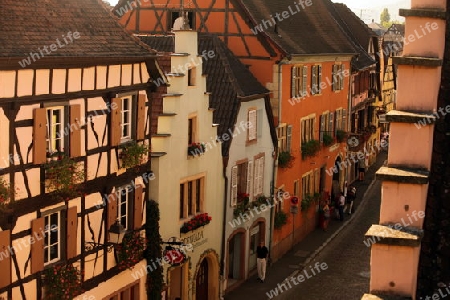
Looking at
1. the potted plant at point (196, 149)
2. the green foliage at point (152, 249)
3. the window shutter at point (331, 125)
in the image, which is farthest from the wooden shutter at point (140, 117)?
the window shutter at point (331, 125)

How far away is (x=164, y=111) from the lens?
22812 mm

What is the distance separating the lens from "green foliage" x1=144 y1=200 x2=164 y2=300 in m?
21.6

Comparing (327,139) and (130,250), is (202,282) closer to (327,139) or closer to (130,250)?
(130,250)

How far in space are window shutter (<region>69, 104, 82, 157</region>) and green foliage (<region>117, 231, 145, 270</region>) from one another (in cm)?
311

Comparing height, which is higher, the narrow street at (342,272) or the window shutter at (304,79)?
the window shutter at (304,79)

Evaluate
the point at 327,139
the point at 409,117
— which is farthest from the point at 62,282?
the point at 327,139

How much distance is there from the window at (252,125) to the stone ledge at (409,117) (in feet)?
72.6

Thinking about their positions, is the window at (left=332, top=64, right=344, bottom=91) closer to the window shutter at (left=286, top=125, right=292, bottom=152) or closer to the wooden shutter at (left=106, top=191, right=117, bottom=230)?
the window shutter at (left=286, top=125, right=292, bottom=152)

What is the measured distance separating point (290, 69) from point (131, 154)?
14101 mm

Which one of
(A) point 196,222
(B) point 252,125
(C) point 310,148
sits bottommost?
(A) point 196,222

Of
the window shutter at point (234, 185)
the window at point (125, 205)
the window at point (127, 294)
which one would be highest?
the window at point (125, 205)

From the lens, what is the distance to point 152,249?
70.9 ft

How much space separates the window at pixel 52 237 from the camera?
17.2 metres

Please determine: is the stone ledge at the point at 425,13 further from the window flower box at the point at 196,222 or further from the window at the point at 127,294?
the window flower box at the point at 196,222
